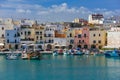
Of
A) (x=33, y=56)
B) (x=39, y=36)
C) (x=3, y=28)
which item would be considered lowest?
(x=33, y=56)

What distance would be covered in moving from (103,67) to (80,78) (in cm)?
958

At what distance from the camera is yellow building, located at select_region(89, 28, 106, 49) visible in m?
62.0

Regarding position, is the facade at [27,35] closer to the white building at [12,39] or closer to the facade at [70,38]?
the white building at [12,39]

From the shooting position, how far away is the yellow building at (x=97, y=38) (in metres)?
62.0

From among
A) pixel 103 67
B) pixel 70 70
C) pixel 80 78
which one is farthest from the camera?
pixel 103 67

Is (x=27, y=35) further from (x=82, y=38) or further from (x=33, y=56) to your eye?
(x=33, y=56)

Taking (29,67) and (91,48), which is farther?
(91,48)

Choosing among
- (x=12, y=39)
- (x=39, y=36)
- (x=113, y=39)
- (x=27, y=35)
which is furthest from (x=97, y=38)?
(x=12, y=39)

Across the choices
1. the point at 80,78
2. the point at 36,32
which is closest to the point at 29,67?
the point at 80,78

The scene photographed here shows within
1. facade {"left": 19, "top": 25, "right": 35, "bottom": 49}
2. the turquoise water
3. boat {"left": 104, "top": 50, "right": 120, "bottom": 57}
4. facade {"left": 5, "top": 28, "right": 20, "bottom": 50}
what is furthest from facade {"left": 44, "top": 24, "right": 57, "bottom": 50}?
the turquoise water

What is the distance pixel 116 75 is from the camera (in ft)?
114

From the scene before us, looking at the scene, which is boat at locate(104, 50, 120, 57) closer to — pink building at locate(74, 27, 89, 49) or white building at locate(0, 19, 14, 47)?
pink building at locate(74, 27, 89, 49)

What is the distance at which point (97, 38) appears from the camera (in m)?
62.0

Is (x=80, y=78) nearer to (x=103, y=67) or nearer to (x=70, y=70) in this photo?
(x=70, y=70)
